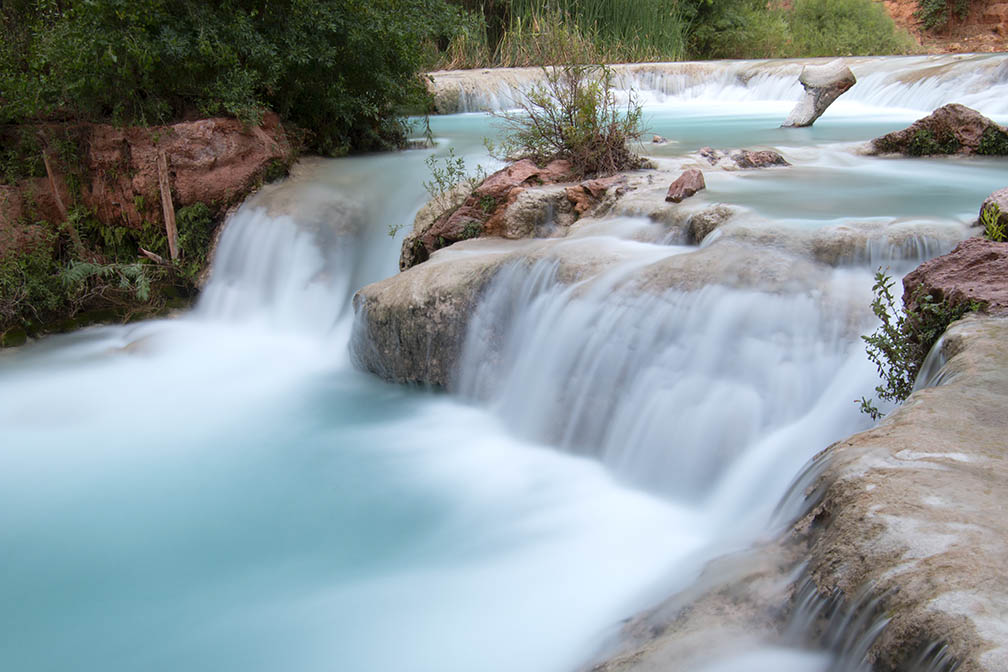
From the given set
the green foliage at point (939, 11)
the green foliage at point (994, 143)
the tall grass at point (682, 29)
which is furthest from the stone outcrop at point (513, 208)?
the green foliage at point (939, 11)

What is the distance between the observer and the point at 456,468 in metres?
4.71

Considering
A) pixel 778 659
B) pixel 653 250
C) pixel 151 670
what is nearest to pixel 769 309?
pixel 653 250

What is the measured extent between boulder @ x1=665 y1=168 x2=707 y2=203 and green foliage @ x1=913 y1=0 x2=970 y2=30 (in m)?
25.5

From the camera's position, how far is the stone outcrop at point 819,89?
1044 centimetres

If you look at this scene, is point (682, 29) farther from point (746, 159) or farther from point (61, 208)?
point (61, 208)

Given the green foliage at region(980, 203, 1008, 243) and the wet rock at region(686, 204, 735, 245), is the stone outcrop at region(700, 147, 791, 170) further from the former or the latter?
the green foliage at region(980, 203, 1008, 243)

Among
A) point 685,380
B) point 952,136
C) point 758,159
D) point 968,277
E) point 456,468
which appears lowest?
point 456,468

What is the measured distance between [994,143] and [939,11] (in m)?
23.2

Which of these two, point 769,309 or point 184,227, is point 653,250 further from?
point 184,227

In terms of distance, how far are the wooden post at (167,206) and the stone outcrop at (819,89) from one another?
7667 mm

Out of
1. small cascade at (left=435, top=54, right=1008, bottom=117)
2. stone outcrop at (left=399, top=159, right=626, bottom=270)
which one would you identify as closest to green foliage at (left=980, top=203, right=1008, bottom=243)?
stone outcrop at (left=399, top=159, right=626, bottom=270)

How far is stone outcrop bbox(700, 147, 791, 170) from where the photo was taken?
7.32 metres

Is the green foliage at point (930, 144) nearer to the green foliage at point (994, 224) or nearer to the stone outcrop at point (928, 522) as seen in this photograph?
the green foliage at point (994, 224)

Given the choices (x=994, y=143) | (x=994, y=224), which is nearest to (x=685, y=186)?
(x=994, y=224)
